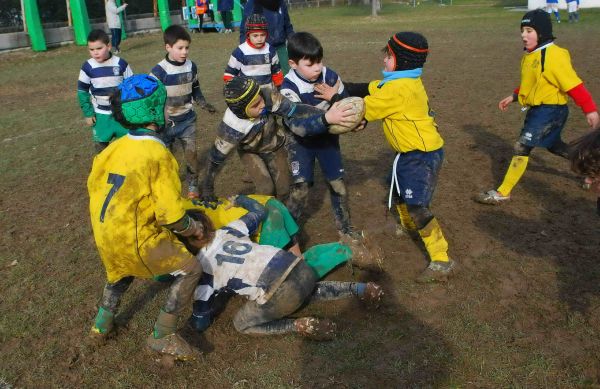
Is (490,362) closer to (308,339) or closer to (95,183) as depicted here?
(308,339)

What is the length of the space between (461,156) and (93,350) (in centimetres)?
576

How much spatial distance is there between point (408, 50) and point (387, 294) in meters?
2.06

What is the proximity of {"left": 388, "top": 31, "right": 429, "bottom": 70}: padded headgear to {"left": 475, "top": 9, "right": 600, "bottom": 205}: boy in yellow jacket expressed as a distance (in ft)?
6.62

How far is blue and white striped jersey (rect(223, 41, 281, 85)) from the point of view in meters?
7.05

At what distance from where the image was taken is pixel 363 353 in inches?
145

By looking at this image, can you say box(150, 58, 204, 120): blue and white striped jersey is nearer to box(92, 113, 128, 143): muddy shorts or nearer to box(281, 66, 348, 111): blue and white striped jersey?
box(92, 113, 128, 143): muddy shorts

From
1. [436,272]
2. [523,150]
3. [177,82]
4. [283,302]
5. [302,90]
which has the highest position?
[302,90]

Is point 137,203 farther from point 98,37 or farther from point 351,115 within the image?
point 98,37

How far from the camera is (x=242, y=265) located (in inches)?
147

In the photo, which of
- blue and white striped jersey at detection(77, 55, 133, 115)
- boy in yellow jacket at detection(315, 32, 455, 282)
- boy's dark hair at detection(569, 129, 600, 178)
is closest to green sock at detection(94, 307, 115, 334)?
boy in yellow jacket at detection(315, 32, 455, 282)

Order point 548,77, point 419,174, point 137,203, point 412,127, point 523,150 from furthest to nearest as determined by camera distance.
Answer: point 523,150, point 548,77, point 419,174, point 412,127, point 137,203

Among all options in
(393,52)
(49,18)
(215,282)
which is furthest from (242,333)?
(49,18)

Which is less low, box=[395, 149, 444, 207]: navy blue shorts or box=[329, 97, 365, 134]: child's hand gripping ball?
box=[329, 97, 365, 134]: child's hand gripping ball

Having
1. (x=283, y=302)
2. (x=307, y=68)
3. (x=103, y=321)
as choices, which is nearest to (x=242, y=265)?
(x=283, y=302)
